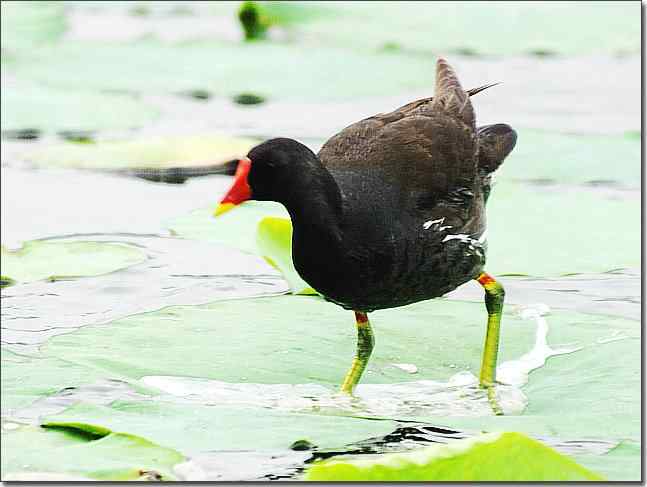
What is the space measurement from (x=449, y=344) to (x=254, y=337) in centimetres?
49

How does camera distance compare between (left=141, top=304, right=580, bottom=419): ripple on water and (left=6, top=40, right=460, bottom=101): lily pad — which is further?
(left=6, top=40, right=460, bottom=101): lily pad

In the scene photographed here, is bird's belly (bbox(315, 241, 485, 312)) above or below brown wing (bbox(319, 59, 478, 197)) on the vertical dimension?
below

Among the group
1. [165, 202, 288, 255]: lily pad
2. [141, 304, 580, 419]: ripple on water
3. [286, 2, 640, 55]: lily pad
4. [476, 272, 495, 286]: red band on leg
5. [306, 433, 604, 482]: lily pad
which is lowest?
[141, 304, 580, 419]: ripple on water

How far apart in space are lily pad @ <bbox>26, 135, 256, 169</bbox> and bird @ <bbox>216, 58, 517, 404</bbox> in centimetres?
130

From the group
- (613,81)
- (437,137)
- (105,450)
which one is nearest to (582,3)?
(613,81)

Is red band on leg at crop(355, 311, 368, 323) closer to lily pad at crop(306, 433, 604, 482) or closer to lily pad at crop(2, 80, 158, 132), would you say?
lily pad at crop(306, 433, 604, 482)

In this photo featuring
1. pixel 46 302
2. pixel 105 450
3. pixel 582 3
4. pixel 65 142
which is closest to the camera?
→ pixel 105 450

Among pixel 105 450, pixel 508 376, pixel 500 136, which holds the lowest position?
pixel 508 376

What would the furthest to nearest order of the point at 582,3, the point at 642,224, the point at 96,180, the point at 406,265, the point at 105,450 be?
1. the point at 582,3
2. the point at 96,180
3. the point at 642,224
4. the point at 406,265
5. the point at 105,450

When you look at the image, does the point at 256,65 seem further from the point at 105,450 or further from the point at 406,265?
the point at 105,450

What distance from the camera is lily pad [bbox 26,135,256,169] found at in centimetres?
466

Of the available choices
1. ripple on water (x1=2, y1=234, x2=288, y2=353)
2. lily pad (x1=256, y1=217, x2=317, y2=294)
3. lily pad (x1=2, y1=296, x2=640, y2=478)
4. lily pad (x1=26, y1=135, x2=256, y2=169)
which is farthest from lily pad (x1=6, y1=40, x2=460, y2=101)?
lily pad (x1=2, y1=296, x2=640, y2=478)

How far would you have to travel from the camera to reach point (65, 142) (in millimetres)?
5012

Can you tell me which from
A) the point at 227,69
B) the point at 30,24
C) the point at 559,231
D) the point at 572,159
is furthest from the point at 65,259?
the point at 30,24
